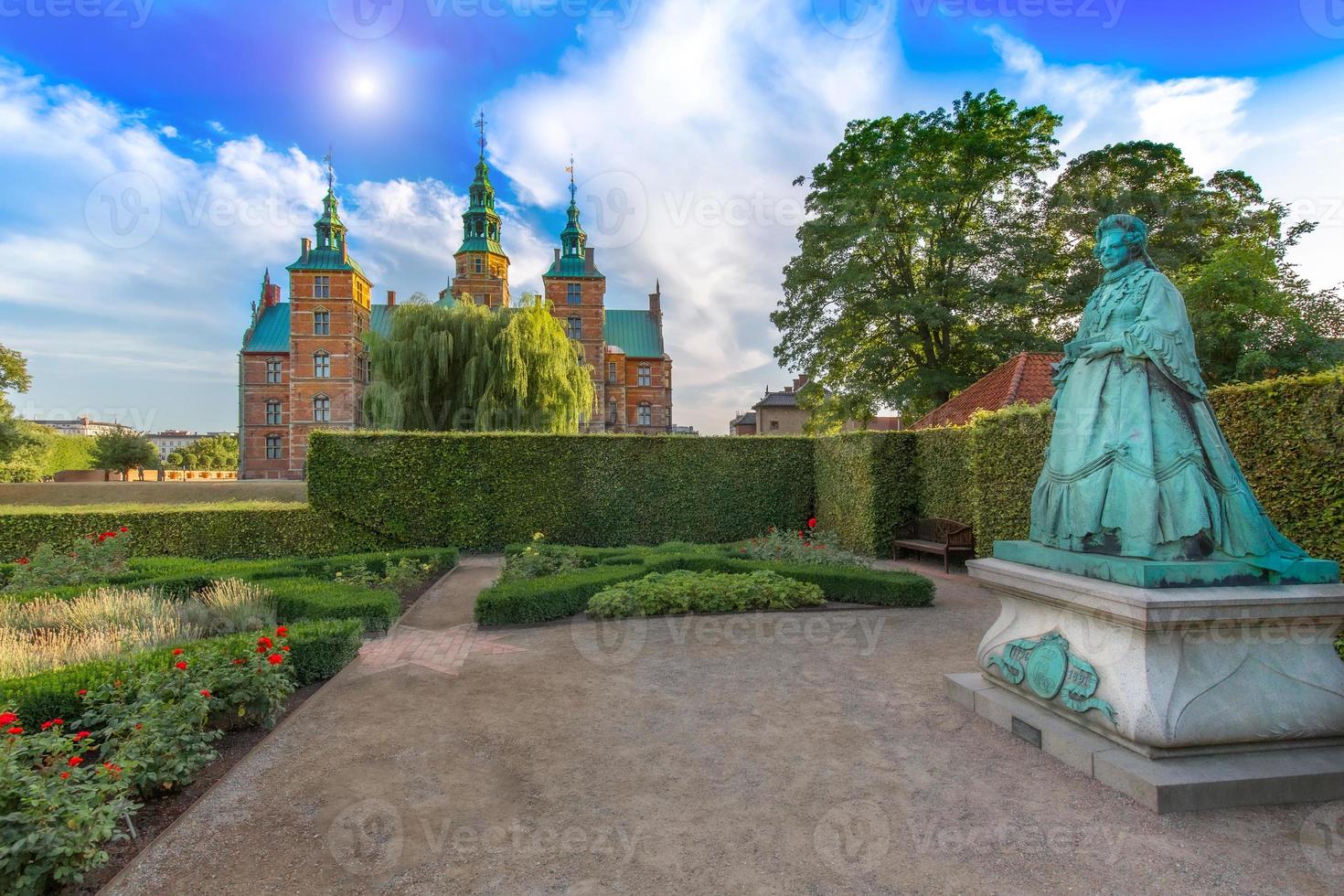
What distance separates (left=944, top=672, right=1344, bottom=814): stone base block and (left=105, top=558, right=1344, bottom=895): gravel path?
78mm

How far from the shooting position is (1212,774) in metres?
3.28

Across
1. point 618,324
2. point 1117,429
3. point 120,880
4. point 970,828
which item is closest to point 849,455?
point 1117,429

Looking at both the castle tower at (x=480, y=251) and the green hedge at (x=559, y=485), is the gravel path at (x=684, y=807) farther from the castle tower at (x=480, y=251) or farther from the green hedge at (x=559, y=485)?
the castle tower at (x=480, y=251)

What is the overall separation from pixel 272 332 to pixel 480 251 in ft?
59.0

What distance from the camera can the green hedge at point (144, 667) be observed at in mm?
4043

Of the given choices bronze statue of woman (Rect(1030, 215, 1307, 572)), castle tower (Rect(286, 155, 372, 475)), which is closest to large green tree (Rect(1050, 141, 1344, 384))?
bronze statue of woman (Rect(1030, 215, 1307, 572))

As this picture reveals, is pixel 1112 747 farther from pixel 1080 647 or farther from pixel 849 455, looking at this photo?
pixel 849 455

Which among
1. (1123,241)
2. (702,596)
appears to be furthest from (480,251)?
(1123,241)

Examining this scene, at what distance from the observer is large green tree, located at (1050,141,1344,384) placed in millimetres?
16453

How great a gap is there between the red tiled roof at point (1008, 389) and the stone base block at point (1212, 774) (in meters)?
11.7

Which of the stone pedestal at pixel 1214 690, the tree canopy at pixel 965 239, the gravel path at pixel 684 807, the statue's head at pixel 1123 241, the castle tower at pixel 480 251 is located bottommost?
the gravel path at pixel 684 807

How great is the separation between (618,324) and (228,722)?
5233 cm

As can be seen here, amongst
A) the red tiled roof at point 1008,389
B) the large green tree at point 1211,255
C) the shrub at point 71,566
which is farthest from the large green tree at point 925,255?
the shrub at point 71,566

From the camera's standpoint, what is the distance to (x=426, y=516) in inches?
579
